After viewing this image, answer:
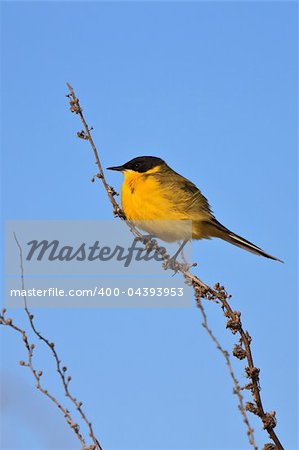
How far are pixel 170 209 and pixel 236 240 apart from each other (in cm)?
70

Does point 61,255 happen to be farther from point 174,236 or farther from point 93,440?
point 93,440

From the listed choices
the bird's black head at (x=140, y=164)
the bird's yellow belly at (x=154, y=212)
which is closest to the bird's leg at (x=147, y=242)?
the bird's yellow belly at (x=154, y=212)

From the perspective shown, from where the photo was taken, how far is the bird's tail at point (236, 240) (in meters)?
5.65

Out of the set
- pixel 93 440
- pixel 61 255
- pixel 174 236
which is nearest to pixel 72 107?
pixel 61 255

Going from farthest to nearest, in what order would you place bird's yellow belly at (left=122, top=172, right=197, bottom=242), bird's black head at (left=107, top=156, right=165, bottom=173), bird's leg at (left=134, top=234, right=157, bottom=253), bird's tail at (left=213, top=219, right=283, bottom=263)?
1. bird's black head at (left=107, top=156, right=165, bottom=173)
2. bird's yellow belly at (left=122, top=172, right=197, bottom=242)
3. bird's tail at (left=213, top=219, right=283, bottom=263)
4. bird's leg at (left=134, top=234, right=157, bottom=253)

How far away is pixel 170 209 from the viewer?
6.34 metres

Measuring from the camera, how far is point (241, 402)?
2615 mm

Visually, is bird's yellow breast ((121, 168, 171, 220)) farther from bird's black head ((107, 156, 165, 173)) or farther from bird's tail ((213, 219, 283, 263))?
bird's tail ((213, 219, 283, 263))

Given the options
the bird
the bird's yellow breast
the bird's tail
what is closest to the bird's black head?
the bird

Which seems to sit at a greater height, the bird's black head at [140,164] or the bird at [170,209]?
the bird's black head at [140,164]

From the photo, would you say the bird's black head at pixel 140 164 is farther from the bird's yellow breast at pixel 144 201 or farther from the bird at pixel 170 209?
the bird's yellow breast at pixel 144 201

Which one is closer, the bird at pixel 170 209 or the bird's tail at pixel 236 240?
the bird's tail at pixel 236 240

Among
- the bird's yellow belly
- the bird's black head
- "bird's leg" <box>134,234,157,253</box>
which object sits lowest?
"bird's leg" <box>134,234,157,253</box>

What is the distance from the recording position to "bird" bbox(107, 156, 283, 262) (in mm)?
6180
